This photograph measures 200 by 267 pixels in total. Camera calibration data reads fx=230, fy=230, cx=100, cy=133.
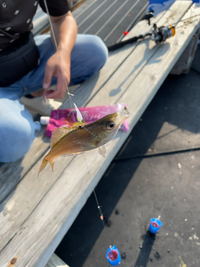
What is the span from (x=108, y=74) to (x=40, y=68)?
0.58 meters

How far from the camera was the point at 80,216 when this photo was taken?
179cm

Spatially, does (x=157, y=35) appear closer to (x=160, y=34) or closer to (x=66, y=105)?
(x=160, y=34)

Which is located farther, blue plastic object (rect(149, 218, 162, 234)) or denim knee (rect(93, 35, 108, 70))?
denim knee (rect(93, 35, 108, 70))

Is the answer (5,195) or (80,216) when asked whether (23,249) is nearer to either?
(5,195)

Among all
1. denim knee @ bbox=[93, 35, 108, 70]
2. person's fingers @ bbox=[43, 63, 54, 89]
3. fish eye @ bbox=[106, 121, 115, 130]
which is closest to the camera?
fish eye @ bbox=[106, 121, 115, 130]

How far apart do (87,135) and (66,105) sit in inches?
48.5

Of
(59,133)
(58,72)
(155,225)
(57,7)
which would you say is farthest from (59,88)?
(155,225)

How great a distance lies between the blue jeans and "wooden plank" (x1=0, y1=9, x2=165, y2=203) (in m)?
0.06

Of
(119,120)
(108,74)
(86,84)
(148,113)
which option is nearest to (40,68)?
(86,84)

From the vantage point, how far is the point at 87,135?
64 centimetres

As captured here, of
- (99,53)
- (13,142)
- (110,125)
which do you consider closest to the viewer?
(110,125)

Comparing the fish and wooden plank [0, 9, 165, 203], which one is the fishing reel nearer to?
wooden plank [0, 9, 165, 203]

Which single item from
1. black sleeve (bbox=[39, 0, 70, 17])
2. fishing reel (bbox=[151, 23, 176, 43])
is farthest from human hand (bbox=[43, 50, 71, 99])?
fishing reel (bbox=[151, 23, 176, 43])

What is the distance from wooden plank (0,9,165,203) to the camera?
4.63ft
